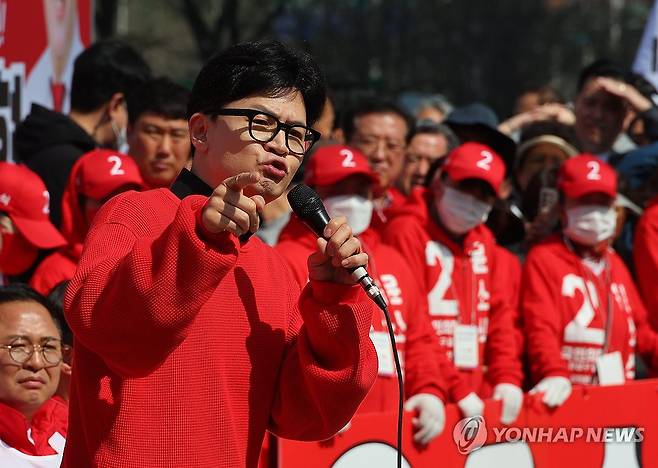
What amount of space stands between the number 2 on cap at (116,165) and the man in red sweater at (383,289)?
77 centimetres

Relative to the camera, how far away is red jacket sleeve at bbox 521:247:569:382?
19.1 ft

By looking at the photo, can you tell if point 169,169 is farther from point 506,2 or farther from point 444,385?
point 506,2

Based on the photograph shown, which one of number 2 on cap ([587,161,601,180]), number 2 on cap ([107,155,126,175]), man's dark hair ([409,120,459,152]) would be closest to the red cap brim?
number 2 on cap ([107,155,126,175])

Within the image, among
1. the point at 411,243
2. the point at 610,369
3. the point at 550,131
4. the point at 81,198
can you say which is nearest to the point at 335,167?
the point at 411,243

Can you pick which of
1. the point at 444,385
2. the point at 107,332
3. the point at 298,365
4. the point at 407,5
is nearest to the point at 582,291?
the point at 444,385

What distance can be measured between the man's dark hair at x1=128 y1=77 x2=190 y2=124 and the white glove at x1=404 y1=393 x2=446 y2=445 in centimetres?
202

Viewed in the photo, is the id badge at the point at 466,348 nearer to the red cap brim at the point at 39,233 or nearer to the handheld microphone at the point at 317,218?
the red cap brim at the point at 39,233

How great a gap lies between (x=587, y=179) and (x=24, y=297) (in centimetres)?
298

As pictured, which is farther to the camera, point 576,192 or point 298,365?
point 576,192

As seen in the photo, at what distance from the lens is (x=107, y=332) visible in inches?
103

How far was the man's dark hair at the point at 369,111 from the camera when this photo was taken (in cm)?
750

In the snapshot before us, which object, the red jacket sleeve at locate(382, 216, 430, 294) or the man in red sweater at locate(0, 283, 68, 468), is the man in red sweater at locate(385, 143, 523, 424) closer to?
the red jacket sleeve at locate(382, 216, 430, 294)

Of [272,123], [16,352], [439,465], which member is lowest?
[439,465]

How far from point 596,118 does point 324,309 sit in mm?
5190
